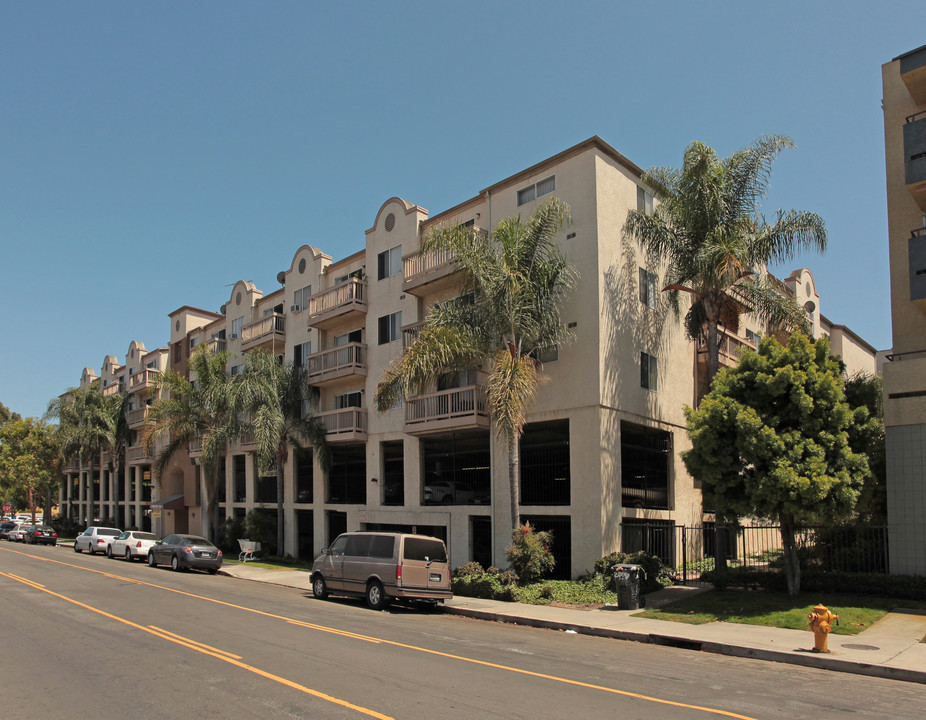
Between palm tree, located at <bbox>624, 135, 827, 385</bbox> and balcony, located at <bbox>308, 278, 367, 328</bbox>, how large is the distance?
41.5ft

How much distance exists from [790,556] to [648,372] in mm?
8199

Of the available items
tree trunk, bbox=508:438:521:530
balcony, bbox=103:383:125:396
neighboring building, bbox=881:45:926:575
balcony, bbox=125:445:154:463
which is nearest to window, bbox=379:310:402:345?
tree trunk, bbox=508:438:521:530

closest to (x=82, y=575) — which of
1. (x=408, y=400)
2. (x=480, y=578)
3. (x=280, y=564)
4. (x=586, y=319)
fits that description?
(x=280, y=564)

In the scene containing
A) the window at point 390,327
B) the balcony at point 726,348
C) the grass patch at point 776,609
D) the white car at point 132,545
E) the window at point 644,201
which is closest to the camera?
the grass patch at point 776,609

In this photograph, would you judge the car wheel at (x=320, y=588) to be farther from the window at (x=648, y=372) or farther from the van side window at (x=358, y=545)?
the window at (x=648, y=372)

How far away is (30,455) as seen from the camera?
Result: 202 ft

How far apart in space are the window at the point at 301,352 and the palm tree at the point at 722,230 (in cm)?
1787

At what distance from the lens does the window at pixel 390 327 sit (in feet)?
93.7

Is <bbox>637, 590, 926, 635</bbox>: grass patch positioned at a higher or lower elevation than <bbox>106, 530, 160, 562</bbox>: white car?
higher

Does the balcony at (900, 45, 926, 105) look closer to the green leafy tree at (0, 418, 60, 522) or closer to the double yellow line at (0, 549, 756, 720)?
the double yellow line at (0, 549, 756, 720)

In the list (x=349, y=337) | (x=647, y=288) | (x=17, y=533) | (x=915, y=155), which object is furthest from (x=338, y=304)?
(x=17, y=533)

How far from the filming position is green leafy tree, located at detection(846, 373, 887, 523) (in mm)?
16922

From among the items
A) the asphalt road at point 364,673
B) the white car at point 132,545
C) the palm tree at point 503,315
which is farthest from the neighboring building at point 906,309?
the white car at point 132,545

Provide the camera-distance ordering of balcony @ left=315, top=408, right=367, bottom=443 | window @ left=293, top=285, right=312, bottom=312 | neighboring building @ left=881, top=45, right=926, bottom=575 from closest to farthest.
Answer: neighboring building @ left=881, top=45, right=926, bottom=575 → balcony @ left=315, top=408, right=367, bottom=443 → window @ left=293, top=285, right=312, bottom=312
